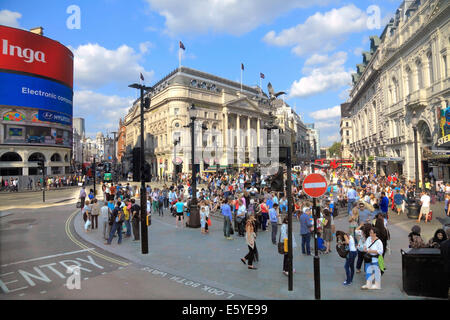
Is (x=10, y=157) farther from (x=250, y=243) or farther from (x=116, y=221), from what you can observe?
(x=250, y=243)

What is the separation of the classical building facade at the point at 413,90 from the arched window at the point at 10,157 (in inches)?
2274

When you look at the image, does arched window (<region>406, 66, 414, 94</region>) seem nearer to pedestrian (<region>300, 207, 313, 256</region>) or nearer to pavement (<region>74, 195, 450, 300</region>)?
pavement (<region>74, 195, 450, 300</region>)

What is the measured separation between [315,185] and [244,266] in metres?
3.73

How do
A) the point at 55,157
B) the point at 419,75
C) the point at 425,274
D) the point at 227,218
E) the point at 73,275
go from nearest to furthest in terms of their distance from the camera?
the point at 425,274 → the point at 73,275 → the point at 227,218 → the point at 419,75 → the point at 55,157

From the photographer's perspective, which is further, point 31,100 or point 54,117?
point 54,117

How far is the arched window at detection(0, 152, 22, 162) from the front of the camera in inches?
1807

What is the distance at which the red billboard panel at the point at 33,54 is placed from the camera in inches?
1678

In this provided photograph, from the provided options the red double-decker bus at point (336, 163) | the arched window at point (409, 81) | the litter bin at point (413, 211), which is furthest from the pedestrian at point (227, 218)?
the arched window at point (409, 81)

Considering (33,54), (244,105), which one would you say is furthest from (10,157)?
(244,105)

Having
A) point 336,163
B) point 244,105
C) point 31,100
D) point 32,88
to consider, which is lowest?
point 336,163

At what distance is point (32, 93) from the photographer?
150 ft
